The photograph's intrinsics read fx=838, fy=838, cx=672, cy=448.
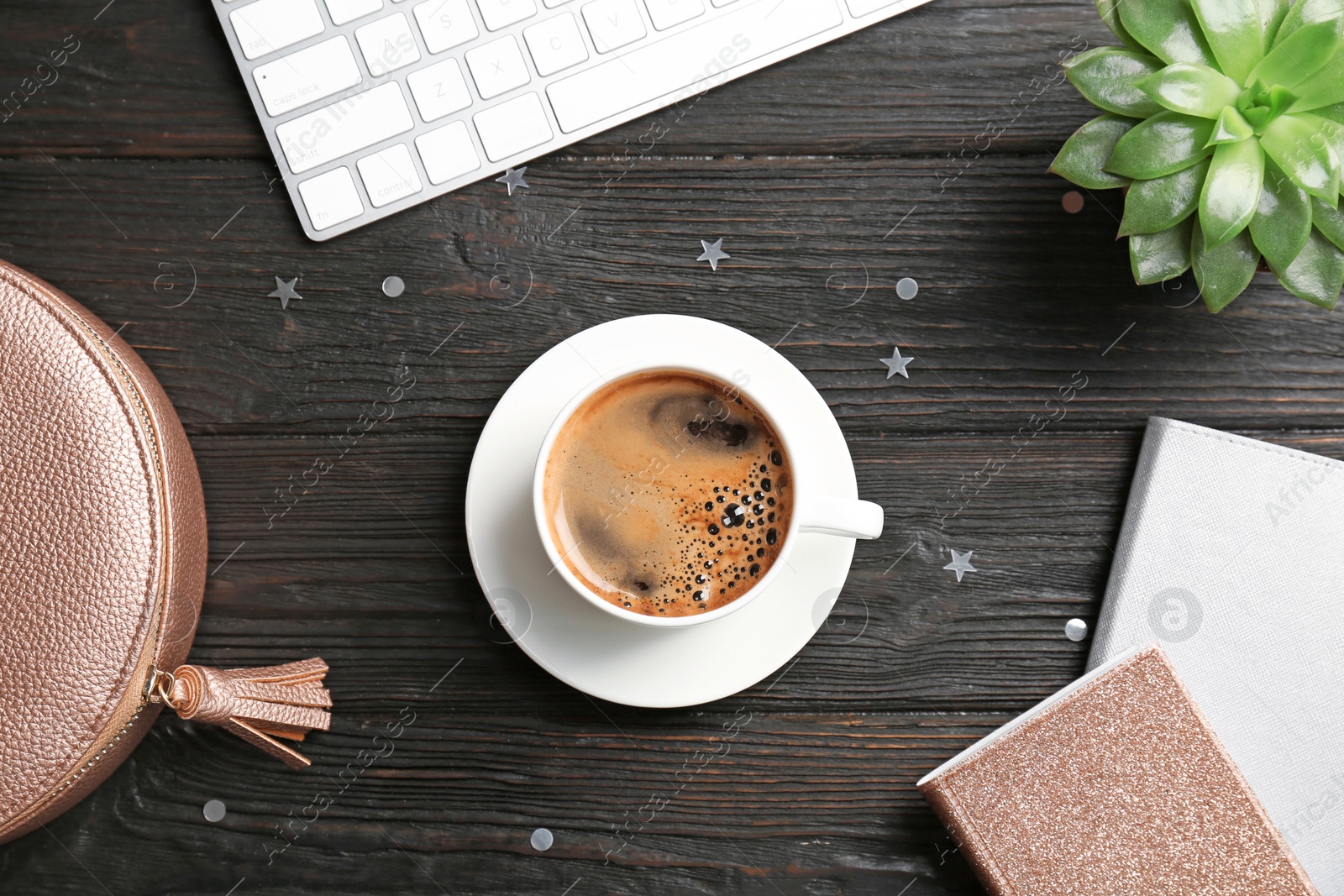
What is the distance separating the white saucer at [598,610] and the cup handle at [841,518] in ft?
0.25

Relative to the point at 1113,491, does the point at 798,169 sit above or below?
above

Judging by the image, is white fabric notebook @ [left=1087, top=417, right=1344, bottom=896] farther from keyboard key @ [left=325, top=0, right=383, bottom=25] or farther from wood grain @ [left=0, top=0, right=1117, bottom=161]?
keyboard key @ [left=325, top=0, right=383, bottom=25]

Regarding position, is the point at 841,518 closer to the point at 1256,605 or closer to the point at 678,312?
the point at 678,312

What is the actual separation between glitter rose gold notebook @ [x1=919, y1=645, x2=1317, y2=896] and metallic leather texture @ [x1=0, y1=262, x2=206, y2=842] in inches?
28.2

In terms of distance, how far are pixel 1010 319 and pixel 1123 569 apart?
0.86 feet

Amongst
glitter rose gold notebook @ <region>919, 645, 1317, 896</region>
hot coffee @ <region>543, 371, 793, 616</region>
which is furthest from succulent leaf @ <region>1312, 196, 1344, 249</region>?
hot coffee @ <region>543, 371, 793, 616</region>

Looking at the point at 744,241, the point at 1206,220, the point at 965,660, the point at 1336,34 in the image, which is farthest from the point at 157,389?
the point at 1336,34

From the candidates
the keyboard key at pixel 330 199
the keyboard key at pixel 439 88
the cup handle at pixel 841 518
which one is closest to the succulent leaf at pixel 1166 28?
the cup handle at pixel 841 518

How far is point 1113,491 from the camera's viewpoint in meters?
0.82

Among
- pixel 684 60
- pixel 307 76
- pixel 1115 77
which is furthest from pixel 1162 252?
pixel 307 76

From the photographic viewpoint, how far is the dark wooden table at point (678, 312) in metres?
0.81

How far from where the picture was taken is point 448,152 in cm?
79

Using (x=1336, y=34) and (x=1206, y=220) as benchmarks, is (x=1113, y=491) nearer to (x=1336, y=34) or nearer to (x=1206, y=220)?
(x=1206, y=220)

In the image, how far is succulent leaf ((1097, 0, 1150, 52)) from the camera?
0.67 m
